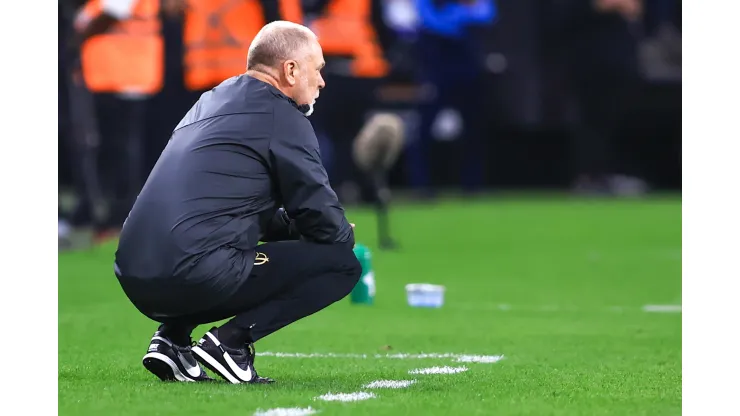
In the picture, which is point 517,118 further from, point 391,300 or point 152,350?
point 152,350

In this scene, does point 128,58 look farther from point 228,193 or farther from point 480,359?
point 228,193

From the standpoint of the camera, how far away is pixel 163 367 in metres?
4.98

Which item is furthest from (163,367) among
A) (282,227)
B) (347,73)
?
(347,73)

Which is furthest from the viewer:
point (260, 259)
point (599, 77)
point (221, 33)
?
point (599, 77)

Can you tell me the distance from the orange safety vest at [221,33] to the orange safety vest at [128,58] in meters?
0.58

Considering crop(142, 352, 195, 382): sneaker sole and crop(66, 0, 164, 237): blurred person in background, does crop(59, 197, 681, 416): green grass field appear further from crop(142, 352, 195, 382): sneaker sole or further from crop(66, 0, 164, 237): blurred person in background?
crop(66, 0, 164, 237): blurred person in background

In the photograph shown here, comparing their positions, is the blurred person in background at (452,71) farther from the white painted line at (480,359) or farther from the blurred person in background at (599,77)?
the white painted line at (480,359)

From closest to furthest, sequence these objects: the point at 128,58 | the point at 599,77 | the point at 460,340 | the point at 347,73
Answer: the point at 460,340 < the point at 128,58 < the point at 347,73 < the point at 599,77

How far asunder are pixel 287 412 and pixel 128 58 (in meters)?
9.97

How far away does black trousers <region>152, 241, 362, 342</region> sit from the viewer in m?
4.87

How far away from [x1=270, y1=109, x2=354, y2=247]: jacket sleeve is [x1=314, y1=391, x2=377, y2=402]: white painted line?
57 centimetres

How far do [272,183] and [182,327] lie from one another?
663 millimetres

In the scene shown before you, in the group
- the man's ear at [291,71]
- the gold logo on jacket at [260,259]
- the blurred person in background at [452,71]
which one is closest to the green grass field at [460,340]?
the gold logo on jacket at [260,259]
